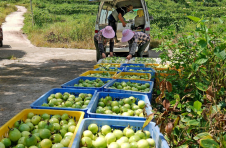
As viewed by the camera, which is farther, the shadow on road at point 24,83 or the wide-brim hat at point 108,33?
the wide-brim hat at point 108,33

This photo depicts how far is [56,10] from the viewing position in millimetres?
42156

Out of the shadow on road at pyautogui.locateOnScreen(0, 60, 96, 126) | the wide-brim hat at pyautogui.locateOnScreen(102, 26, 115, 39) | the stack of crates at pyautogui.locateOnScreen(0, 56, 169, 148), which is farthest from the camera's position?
the wide-brim hat at pyautogui.locateOnScreen(102, 26, 115, 39)

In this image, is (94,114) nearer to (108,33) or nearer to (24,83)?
(24,83)

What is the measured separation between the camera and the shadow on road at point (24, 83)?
11.5ft

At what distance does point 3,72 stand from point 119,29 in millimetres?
5306

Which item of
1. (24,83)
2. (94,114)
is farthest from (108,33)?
(94,114)

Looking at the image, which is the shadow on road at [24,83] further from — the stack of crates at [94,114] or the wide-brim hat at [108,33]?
the wide-brim hat at [108,33]

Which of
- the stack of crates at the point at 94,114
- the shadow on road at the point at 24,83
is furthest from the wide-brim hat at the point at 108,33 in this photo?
the stack of crates at the point at 94,114

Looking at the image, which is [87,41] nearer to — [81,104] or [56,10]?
[81,104]

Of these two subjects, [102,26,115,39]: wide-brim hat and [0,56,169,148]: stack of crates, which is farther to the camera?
[102,26,115,39]: wide-brim hat

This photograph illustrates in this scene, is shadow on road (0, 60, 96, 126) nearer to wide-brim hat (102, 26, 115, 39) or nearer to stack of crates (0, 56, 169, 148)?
stack of crates (0, 56, 169, 148)

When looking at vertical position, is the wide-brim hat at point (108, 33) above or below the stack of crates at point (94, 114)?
above

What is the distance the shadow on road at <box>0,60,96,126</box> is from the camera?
351 centimetres

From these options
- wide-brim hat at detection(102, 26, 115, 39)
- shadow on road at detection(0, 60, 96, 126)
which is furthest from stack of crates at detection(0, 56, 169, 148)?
wide-brim hat at detection(102, 26, 115, 39)
